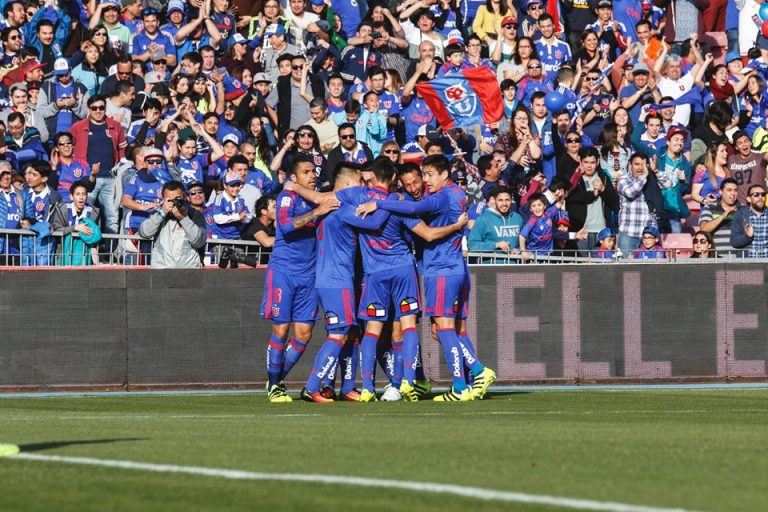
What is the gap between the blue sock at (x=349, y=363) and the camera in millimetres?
15289

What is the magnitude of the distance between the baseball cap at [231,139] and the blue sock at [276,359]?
23.6ft

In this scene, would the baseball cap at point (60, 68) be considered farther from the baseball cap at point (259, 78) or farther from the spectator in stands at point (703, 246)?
the spectator in stands at point (703, 246)

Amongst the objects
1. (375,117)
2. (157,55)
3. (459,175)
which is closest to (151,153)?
(375,117)

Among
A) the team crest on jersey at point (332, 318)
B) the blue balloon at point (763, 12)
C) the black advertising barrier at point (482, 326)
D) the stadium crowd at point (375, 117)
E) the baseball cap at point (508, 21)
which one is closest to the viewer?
Answer: the team crest on jersey at point (332, 318)

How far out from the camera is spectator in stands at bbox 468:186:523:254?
19422mm

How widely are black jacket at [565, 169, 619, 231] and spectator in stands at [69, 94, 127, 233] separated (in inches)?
253

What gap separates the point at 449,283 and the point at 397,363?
3.42 feet

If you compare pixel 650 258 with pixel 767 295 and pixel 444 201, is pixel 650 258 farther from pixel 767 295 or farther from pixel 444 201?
pixel 444 201

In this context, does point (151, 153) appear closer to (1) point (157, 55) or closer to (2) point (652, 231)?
(1) point (157, 55)

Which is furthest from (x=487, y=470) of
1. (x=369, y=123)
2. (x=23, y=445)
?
(x=369, y=123)

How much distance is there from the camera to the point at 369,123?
22750 mm

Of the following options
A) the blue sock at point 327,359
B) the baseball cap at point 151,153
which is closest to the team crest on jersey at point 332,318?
the blue sock at point 327,359

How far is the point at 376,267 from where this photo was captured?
14.7m

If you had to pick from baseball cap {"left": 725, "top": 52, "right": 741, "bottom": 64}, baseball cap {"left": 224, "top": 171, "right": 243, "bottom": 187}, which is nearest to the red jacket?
baseball cap {"left": 224, "top": 171, "right": 243, "bottom": 187}
